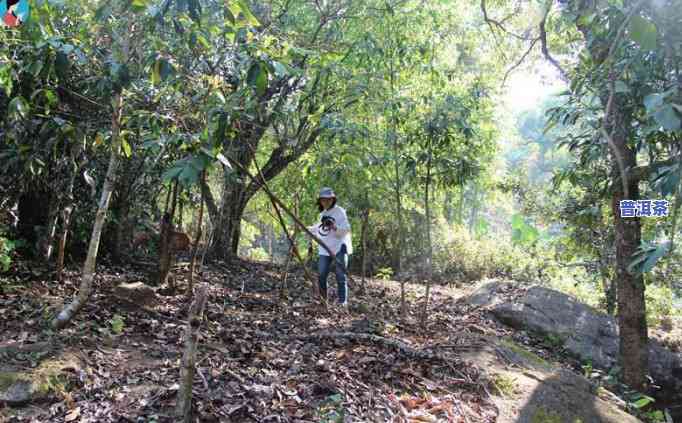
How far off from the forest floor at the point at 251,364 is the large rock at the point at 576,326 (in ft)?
7.83

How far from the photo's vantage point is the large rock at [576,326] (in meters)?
6.89

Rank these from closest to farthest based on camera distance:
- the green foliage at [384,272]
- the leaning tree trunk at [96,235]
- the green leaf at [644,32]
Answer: the green leaf at [644,32] → the leaning tree trunk at [96,235] → the green foliage at [384,272]

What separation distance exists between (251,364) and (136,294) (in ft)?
5.78

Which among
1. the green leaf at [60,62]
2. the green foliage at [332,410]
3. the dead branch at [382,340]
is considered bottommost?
the green foliage at [332,410]

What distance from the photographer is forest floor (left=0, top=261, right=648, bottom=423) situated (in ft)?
9.48

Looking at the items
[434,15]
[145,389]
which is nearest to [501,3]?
[434,15]

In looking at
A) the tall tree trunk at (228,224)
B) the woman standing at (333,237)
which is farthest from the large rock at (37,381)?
the tall tree trunk at (228,224)

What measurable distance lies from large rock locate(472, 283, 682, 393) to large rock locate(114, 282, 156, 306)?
501 cm

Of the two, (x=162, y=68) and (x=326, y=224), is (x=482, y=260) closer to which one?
(x=326, y=224)

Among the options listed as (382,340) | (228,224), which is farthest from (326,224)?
(228,224)

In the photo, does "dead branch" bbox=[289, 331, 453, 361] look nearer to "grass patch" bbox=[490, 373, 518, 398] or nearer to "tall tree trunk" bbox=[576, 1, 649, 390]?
"grass patch" bbox=[490, 373, 518, 398]

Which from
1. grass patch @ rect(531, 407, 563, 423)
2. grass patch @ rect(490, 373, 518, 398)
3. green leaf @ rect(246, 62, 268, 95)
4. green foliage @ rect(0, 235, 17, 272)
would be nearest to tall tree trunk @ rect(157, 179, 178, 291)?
green foliage @ rect(0, 235, 17, 272)

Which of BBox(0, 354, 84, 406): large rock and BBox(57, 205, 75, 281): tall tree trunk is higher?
BBox(57, 205, 75, 281): tall tree trunk

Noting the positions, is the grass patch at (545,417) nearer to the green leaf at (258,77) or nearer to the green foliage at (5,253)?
the green leaf at (258,77)
